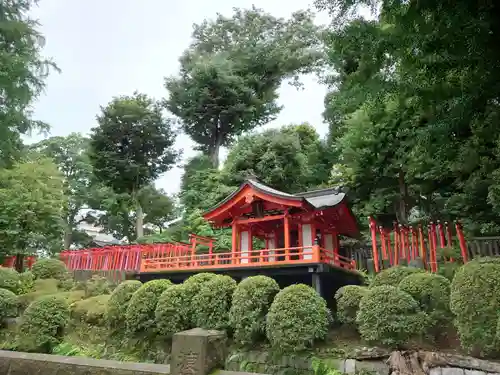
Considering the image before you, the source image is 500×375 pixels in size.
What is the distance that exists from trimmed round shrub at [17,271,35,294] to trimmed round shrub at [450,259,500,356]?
1569cm

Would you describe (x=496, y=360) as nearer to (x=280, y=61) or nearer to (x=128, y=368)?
(x=128, y=368)

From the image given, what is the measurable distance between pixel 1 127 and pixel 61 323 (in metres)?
5.15

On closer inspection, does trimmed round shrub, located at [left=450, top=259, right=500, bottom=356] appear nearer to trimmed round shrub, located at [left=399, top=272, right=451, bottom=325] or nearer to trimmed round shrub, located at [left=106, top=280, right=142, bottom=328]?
trimmed round shrub, located at [left=399, top=272, right=451, bottom=325]

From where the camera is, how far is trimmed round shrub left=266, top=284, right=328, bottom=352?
837 cm

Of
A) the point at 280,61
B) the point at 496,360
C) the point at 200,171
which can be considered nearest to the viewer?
the point at 496,360

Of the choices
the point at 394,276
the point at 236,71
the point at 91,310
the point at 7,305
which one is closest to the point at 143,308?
the point at 91,310

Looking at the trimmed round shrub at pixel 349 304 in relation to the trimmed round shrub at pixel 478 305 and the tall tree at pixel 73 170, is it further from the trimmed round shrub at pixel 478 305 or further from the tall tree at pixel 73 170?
the tall tree at pixel 73 170

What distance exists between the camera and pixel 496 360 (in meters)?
6.66

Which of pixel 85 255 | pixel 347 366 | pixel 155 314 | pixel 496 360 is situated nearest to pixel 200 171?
pixel 85 255

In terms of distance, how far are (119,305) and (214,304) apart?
328cm

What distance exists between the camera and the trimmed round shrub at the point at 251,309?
9266 millimetres

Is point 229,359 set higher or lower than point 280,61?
lower

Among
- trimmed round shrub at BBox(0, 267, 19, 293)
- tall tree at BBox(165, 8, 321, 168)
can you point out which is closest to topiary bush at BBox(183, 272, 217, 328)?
trimmed round shrub at BBox(0, 267, 19, 293)

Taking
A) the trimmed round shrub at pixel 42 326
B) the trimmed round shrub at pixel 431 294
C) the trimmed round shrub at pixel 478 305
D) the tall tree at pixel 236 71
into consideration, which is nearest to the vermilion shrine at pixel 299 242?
the trimmed round shrub at pixel 431 294
